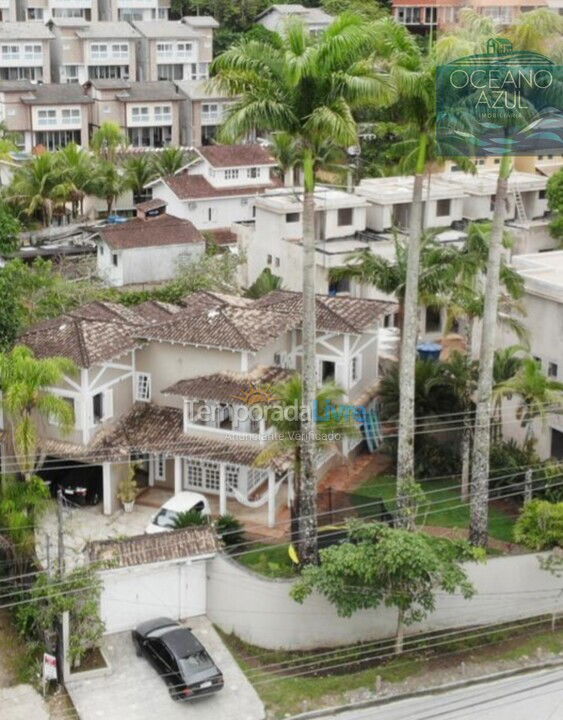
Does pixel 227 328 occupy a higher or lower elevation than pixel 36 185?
lower

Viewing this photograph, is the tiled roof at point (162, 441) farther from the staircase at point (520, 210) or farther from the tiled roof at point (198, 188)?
the tiled roof at point (198, 188)

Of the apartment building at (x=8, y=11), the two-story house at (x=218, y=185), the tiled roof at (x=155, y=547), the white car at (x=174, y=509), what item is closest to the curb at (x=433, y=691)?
the tiled roof at (x=155, y=547)

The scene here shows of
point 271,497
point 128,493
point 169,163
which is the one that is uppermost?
point 169,163

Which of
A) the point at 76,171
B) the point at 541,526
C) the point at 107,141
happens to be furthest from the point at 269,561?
the point at 107,141

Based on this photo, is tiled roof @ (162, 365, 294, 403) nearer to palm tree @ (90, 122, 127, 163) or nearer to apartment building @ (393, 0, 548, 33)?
palm tree @ (90, 122, 127, 163)

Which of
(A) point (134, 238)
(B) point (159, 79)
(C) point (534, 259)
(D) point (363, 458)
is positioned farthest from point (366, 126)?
(D) point (363, 458)

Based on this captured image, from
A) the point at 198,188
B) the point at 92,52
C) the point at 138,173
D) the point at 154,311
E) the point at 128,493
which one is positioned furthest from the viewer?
the point at 92,52

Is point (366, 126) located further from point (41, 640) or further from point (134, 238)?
point (41, 640)

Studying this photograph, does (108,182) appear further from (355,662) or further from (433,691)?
(433,691)
